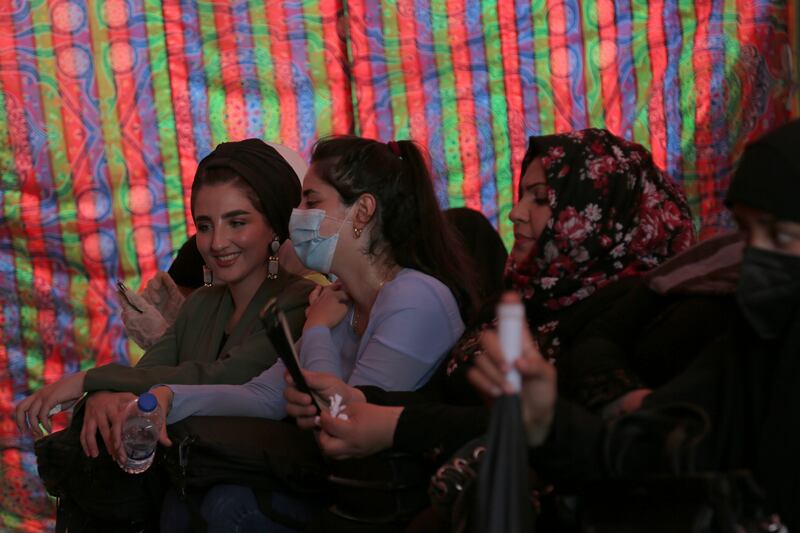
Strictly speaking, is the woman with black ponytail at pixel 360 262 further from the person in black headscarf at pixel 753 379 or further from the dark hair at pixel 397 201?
the person in black headscarf at pixel 753 379

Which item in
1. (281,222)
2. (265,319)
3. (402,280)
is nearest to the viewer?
(265,319)

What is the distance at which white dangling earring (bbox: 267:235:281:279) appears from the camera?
11.0 ft

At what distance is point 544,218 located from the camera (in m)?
2.62

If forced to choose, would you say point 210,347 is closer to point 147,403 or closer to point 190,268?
point 147,403

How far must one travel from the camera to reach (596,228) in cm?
253

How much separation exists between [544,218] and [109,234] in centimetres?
296

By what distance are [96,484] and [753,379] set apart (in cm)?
182

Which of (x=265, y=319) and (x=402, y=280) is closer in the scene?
(x=265, y=319)

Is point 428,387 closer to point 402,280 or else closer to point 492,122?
point 402,280

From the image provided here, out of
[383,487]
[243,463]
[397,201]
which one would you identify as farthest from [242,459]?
[397,201]

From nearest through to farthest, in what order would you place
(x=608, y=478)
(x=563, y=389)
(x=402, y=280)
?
(x=608, y=478) < (x=563, y=389) < (x=402, y=280)

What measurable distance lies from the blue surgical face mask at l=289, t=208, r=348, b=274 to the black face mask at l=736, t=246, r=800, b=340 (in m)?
1.40

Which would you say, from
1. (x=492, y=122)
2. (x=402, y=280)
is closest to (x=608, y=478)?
(x=402, y=280)

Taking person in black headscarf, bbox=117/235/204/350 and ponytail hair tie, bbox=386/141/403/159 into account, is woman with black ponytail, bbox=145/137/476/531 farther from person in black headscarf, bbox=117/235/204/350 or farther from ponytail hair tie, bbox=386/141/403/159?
person in black headscarf, bbox=117/235/204/350
